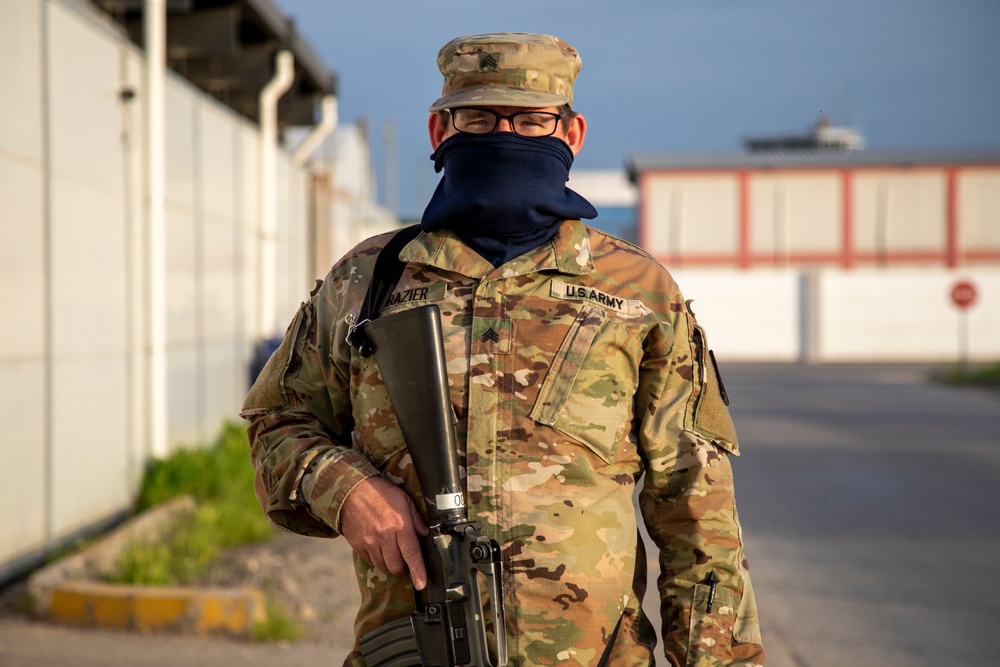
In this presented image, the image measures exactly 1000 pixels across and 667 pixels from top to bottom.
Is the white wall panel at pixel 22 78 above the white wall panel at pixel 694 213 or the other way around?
the other way around

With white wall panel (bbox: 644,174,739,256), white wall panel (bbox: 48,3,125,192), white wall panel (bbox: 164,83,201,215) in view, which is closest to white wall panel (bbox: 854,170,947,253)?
white wall panel (bbox: 644,174,739,256)

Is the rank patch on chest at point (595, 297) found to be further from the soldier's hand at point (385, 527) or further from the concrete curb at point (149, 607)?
the concrete curb at point (149, 607)

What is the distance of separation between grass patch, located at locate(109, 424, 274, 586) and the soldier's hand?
342cm

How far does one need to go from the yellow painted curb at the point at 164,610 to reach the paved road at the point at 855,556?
89 mm

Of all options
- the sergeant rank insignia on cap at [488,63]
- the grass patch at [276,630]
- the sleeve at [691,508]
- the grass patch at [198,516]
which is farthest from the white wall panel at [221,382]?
the sleeve at [691,508]

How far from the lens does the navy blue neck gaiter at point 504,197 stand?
208 centimetres

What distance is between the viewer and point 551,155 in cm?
214

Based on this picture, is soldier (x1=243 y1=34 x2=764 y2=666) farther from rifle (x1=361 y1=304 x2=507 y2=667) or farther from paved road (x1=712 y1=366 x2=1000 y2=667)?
paved road (x1=712 y1=366 x2=1000 y2=667)

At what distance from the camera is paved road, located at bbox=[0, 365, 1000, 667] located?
4.62 meters

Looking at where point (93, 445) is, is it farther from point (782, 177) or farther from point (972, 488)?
point (782, 177)

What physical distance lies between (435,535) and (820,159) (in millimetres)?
37987

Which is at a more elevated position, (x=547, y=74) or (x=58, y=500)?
(x=547, y=74)

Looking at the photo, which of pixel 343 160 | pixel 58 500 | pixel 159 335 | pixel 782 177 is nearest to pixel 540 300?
pixel 58 500

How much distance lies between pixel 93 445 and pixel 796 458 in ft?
23.8
